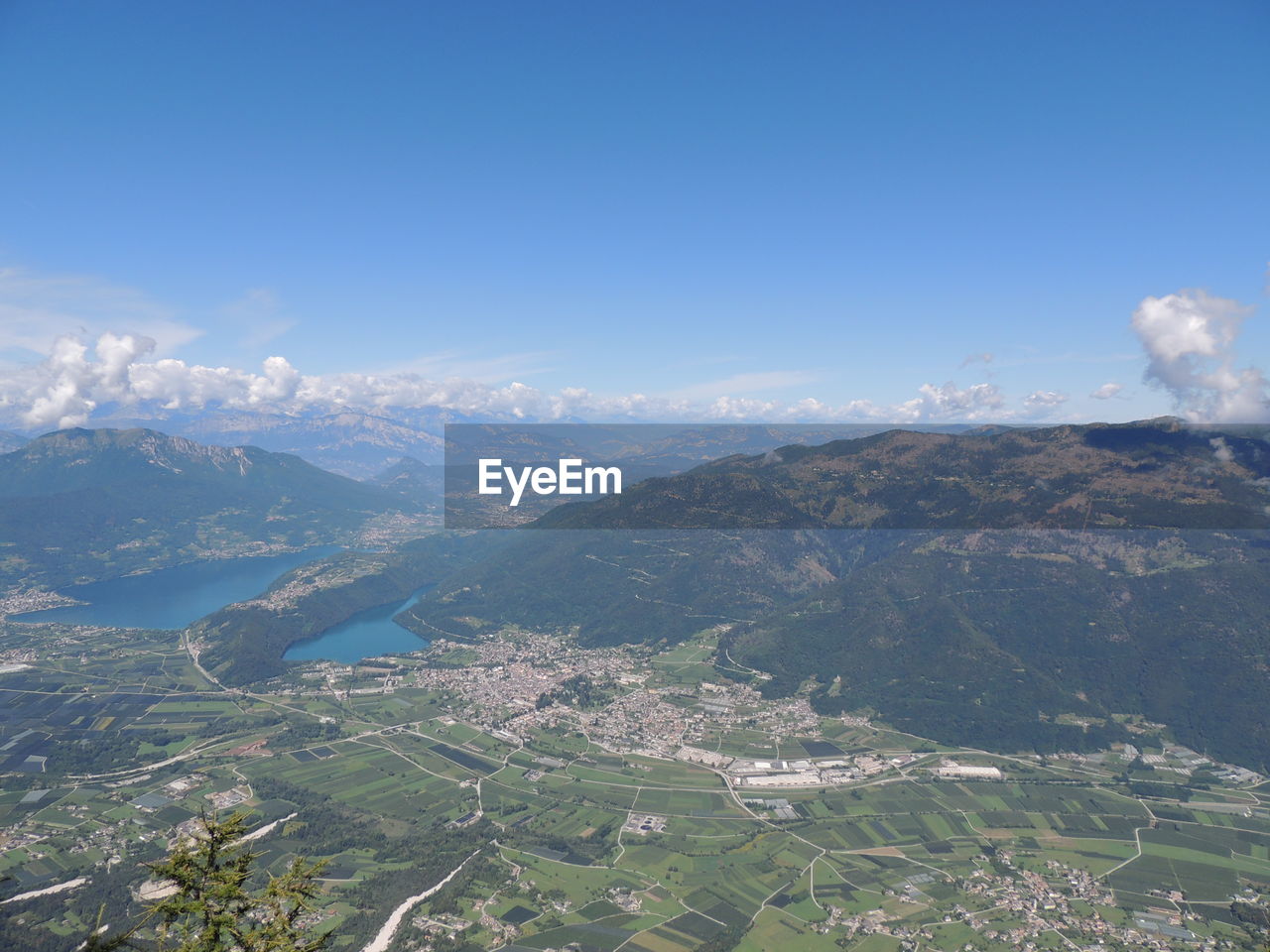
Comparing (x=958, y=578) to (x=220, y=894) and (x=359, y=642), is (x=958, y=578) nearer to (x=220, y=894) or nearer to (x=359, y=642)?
(x=359, y=642)

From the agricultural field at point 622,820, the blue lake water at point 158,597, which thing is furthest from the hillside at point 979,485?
the blue lake water at point 158,597

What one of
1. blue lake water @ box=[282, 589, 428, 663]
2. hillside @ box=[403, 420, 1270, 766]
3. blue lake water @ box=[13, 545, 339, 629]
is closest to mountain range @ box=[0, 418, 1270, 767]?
hillside @ box=[403, 420, 1270, 766]

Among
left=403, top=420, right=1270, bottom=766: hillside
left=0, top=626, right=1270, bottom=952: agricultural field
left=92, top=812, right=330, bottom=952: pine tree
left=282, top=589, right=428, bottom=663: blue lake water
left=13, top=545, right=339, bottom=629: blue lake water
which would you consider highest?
left=92, top=812, right=330, bottom=952: pine tree

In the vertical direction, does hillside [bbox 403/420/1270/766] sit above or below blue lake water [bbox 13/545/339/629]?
above

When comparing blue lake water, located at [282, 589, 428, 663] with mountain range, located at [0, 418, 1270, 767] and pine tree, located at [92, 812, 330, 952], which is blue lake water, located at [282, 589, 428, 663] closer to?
mountain range, located at [0, 418, 1270, 767]

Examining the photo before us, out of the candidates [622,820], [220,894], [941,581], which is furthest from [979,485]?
[220,894]

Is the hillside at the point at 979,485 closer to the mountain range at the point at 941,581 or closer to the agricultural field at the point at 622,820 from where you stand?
the mountain range at the point at 941,581

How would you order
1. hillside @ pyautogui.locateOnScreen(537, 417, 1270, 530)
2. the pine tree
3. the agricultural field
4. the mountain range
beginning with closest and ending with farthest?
1. the pine tree
2. the agricultural field
3. the mountain range
4. hillside @ pyautogui.locateOnScreen(537, 417, 1270, 530)
